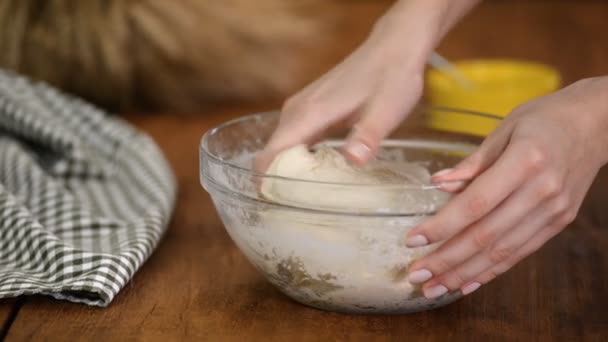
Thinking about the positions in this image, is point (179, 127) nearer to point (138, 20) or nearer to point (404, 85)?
point (138, 20)

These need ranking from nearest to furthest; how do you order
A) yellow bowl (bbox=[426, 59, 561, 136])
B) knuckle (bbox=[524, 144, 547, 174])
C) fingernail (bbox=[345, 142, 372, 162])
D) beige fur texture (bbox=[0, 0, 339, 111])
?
1. knuckle (bbox=[524, 144, 547, 174])
2. fingernail (bbox=[345, 142, 372, 162])
3. yellow bowl (bbox=[426, 59, 561, 136])
4. beige fur texture (bbox=[0, 0, 339, 111])

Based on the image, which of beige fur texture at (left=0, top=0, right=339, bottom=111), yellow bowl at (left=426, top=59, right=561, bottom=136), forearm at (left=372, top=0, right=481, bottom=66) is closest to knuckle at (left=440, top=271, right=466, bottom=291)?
forearm at (left=372, top=0, right=481, bottom=66)

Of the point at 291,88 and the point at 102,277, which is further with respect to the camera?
the point at 291,88

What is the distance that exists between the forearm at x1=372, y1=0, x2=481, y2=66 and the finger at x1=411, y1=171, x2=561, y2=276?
0.21m

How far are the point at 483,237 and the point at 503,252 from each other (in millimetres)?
27

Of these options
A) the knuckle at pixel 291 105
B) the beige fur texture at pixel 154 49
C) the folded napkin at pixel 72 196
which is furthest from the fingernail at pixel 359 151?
the beige fur texture at pixel 154 49

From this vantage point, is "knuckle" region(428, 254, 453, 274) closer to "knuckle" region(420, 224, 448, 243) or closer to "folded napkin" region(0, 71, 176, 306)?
"knuckle" region(420, 224, 448, 243)

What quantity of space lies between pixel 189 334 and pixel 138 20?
758 mm

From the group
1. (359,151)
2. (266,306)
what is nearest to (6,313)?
(266,306)

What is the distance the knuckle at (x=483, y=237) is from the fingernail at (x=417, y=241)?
0.11 feet

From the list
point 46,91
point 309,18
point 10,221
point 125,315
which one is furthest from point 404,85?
point 309,18

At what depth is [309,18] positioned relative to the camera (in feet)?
5.32

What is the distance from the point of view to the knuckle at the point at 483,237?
64 centimetres

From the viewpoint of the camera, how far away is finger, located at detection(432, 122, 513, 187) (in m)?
0.65
